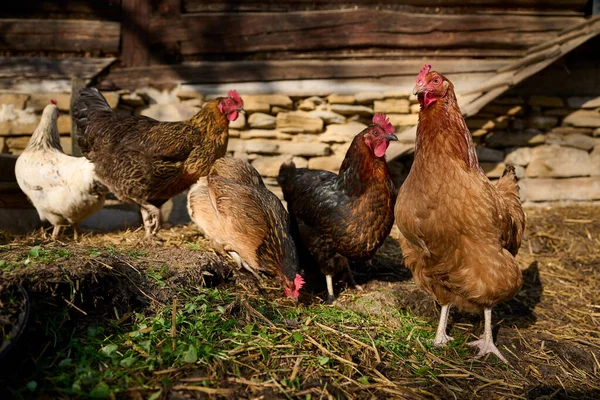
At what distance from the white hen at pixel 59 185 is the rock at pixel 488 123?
4.67m

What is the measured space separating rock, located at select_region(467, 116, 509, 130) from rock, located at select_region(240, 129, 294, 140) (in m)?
2.45

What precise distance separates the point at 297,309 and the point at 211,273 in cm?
70

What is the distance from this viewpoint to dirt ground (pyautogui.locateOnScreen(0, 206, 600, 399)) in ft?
6.92

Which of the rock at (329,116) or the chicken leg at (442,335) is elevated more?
the rock at (329,116)

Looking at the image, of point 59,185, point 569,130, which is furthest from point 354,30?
point 59,185

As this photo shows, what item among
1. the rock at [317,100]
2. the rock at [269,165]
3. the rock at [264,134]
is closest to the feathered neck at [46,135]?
the rock at [264,134]

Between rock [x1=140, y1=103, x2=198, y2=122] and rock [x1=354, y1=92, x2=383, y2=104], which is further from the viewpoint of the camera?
rock [x1=140, y1=103, x2=198, y2=122]

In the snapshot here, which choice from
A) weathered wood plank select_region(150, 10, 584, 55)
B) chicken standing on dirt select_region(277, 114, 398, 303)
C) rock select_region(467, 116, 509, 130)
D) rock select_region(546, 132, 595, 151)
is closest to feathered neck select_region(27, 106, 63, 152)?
weathered wood plank select_region(150, 10, 584, 55)

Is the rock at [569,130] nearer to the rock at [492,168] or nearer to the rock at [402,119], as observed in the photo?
the rock at [492,168]

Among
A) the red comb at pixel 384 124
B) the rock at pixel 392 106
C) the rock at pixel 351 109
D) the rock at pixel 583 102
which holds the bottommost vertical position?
the red comb at pixel 384 124

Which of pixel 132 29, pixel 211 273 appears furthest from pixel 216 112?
pixel 132 29

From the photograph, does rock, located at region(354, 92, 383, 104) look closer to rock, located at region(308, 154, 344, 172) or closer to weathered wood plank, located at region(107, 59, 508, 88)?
weathered wood plank, located at region(107, 59, 508, 88)

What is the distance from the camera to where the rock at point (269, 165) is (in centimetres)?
585

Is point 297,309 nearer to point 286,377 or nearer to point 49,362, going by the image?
point 286,377
